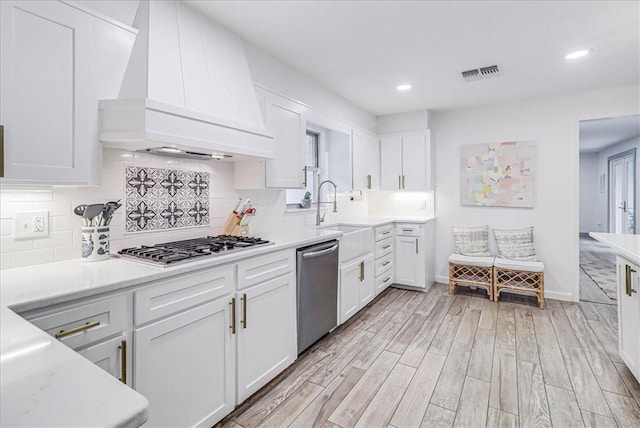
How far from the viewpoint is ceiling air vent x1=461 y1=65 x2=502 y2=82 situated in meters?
3.02

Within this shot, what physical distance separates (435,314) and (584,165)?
808 centimetres

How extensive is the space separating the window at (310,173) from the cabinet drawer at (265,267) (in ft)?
3.87

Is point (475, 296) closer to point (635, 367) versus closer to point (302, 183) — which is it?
point (635, 367)

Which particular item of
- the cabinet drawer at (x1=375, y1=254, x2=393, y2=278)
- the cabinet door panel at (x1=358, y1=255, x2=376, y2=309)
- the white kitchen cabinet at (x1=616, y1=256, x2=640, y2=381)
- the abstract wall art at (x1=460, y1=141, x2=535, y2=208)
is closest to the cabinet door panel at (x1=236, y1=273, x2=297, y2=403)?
the cabinet door panel at (x1=358, y1=255, x2=376, y2=309)

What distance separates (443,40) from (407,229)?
2335 mm

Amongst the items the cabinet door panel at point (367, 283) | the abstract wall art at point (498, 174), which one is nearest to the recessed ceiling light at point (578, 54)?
the abstract wall art at point (498, 174)

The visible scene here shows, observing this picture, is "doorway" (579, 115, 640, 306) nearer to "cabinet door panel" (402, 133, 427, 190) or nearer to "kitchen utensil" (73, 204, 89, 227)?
"cabinet door panel" (402, 133, 427, 190)

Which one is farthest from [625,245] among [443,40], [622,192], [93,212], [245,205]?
[622,192]

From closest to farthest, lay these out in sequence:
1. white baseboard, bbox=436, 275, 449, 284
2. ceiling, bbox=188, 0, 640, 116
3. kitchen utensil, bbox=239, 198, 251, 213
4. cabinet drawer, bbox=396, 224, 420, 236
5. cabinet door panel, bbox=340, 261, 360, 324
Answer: ceiling, bbox=188, 0, 640, 116 < kitchen utensil, bbox=239, 198, 251, 213 < cabinet door panel, bbox=340, 261, 360, 324 < cabinet drawer, bbox=396, 224, 420, 236 < white baseboard, bbox=436, 275, 449, 284

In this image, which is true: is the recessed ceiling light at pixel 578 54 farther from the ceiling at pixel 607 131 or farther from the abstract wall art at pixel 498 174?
the ceiling at pixel 607 131

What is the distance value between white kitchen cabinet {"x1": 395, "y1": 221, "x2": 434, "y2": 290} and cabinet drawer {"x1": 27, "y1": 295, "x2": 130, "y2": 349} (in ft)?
11.4

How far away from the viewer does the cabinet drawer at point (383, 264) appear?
3.76 metres

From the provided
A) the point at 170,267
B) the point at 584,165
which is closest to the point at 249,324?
the point at 170,267

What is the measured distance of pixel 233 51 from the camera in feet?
7.61
